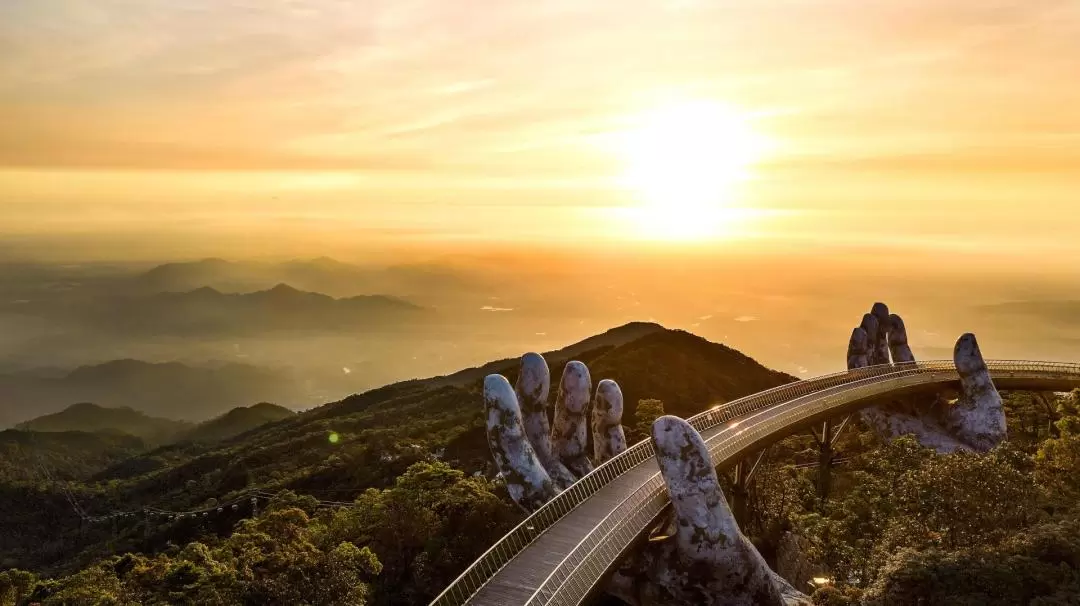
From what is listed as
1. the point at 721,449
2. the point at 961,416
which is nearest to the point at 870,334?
the point at 961,416

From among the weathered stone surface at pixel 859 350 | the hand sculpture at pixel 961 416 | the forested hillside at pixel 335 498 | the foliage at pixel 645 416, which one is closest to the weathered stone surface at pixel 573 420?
the forested hillside at pixel 335 498

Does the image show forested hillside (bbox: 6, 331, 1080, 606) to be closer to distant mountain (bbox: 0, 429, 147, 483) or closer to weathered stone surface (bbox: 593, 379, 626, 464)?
weathered stone surface (bbox: 593, 379, 626, 464)

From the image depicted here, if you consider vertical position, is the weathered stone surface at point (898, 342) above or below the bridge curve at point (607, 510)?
above

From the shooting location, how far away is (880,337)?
76.4 meters

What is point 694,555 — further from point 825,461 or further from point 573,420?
point 825,461

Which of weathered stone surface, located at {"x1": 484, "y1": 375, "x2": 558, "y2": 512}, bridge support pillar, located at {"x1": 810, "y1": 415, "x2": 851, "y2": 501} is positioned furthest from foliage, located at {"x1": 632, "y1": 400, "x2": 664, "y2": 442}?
weathered stone surface, located at {"x1": 484, "y1": 375, "x2": 558, "y2": 512}

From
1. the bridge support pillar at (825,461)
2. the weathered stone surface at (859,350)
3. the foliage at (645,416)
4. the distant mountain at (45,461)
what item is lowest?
the distant mountain at (45,461)

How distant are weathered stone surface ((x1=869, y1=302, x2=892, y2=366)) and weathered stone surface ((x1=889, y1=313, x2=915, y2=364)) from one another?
62 centimetres

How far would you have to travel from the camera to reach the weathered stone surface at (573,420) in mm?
45094

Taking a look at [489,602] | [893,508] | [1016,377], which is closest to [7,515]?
[489,602]

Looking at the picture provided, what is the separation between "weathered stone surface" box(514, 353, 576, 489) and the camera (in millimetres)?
43719

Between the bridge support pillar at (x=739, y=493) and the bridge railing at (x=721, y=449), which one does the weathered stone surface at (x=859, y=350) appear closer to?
the bridge railing at (x=721, y=449)

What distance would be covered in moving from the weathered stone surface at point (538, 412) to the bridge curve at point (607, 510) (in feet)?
14.5

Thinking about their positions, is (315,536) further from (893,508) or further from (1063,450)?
(1063,450)
